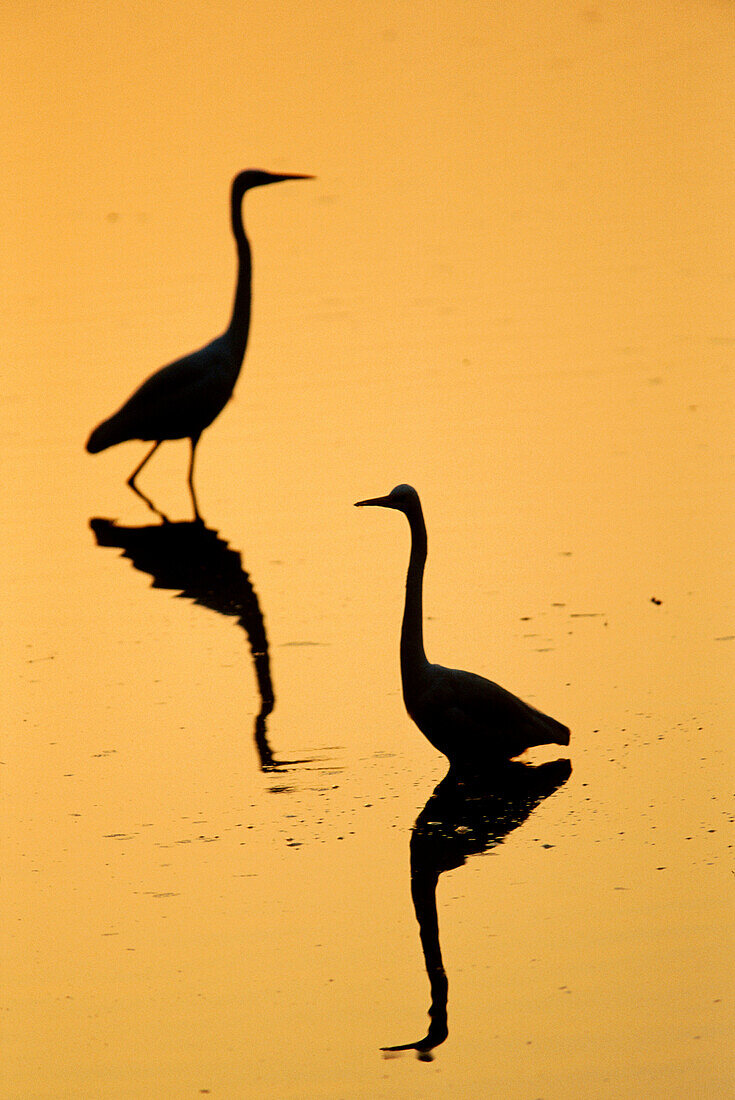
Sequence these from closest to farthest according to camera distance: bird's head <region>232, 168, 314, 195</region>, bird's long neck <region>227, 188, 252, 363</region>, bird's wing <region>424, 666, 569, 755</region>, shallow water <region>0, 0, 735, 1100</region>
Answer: shallow water <region>0, 0, 735, 1100</region> < bird's wing <region>424, 666, 569, 755</region> < bird's long neck <region>227, 188, 252, 363</region> < bird's head <region>232, 168, 314, 195</region>

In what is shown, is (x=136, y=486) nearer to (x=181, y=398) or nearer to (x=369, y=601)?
(x=181, y=398)

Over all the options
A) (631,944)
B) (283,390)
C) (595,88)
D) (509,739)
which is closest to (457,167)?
(595,88)

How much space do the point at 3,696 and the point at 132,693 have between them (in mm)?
513

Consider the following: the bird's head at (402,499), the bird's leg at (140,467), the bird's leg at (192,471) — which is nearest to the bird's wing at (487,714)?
the bird's head at (402,499)

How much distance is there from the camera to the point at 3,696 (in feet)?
23.1

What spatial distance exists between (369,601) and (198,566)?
1122 millimetres

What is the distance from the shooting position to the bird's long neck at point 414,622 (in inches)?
227

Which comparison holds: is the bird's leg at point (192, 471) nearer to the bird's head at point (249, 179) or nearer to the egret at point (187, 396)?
the egret at point (187, 396)

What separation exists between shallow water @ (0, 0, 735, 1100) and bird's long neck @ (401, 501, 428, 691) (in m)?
0.39

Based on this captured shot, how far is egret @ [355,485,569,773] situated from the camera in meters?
5.68

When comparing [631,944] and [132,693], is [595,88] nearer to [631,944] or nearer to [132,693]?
[132,693]

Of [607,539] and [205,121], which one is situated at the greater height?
[205,121]

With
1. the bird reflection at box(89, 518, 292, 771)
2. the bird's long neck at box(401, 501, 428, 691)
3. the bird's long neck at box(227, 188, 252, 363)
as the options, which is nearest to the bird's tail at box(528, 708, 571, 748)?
the bird's long neck at box(401, 501, 428, 691)

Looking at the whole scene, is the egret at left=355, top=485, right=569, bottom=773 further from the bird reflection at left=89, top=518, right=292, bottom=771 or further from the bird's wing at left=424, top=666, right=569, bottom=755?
the bird reflection at left=89, top=518, right=292, bottom=771
